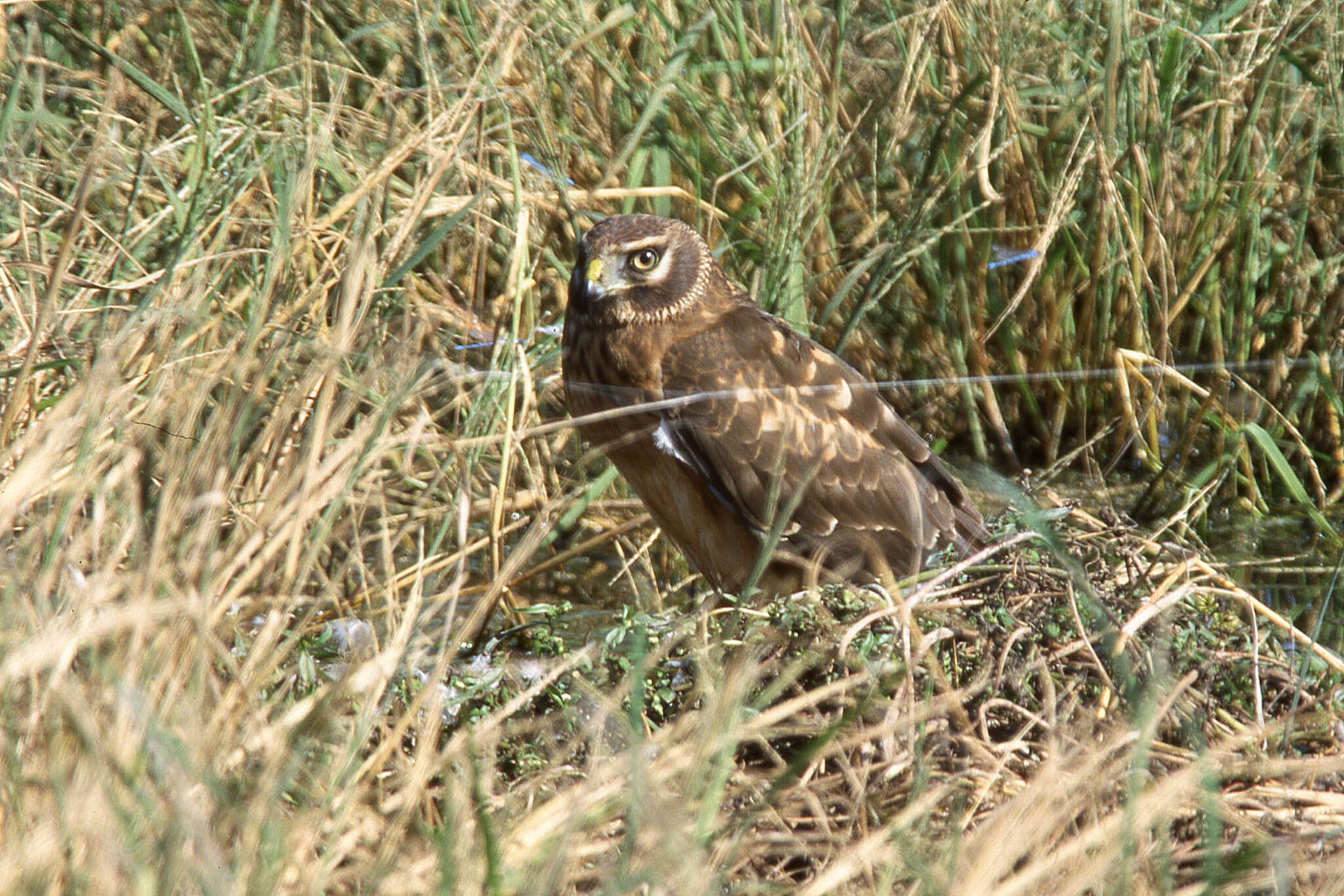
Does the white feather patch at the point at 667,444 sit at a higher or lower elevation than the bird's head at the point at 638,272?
lower

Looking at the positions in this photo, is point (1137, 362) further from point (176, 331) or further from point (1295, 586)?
point (176, 331)

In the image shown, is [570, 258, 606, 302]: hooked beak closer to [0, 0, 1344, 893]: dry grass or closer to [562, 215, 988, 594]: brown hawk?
[562, 215, 988, 594]: brown hawk

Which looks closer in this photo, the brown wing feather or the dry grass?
the dry grass

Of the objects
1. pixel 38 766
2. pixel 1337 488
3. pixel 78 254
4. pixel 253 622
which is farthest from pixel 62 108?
pixel 1337 488

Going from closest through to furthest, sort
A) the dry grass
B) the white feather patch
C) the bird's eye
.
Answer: the dry grass < the white feather patch < the bird's eye

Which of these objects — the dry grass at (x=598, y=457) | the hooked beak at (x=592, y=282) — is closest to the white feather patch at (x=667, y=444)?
the dry grass at (x=598, y=457)

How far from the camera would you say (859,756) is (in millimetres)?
2430

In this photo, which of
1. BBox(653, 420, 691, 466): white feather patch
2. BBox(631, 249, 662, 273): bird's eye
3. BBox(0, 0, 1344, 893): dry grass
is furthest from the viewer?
BBox(631, 249, 662, 273): bird's eye

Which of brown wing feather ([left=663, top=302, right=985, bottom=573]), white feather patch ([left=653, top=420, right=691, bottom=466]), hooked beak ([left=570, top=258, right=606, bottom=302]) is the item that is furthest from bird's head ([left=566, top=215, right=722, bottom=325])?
white feather patch ([left=653, top=420, right=691, bottom=466])

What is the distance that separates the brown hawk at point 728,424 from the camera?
3.56m

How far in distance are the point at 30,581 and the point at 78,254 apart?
4.45ft

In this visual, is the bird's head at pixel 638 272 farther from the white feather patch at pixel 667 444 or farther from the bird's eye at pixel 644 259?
the white feather patch at pixel 667 444

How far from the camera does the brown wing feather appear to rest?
356 centimetres

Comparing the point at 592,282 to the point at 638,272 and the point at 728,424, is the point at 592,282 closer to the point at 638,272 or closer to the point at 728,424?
the point at 638,272
